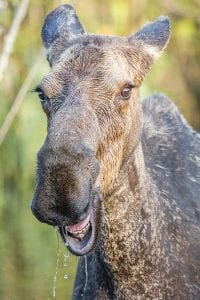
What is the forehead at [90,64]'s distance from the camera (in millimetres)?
7121

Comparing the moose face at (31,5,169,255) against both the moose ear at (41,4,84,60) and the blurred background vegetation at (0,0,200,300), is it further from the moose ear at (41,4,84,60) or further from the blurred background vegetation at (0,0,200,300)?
the blurred background vegetation at (0,0,200,300)

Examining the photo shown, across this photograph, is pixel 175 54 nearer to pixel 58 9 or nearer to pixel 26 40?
pixel 26 40

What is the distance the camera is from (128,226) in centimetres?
769

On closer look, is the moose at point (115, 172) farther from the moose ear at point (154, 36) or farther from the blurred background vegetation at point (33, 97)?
the blurred background vegetation at point (33, 97)

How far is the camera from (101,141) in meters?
7.04

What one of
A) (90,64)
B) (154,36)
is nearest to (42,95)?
(90,64)

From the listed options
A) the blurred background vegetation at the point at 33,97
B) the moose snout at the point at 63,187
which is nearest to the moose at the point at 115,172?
the moose snout at the point at 63,187

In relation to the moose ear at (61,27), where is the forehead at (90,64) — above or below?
below

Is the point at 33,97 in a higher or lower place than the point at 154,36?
higher

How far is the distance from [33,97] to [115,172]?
12088mm

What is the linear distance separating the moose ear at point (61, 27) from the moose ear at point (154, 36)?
1.29 feet

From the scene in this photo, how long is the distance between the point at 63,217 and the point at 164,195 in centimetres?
159

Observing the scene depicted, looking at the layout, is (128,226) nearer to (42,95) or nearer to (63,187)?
(42,95)

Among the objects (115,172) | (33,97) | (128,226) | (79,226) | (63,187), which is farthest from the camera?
(33,97)
